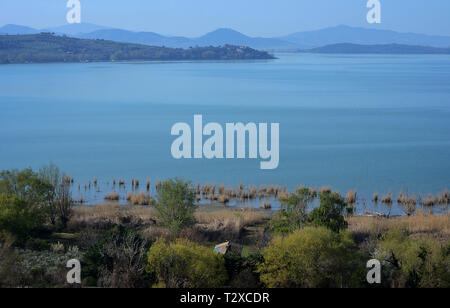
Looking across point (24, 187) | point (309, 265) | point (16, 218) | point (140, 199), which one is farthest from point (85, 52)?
point (309, 265)

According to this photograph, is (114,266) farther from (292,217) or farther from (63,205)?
(63,205)

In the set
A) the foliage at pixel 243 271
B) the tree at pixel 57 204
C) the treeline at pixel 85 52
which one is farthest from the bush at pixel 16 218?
the treeline at pixel 85 52

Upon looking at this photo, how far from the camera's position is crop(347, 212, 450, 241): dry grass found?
1892 centimetres

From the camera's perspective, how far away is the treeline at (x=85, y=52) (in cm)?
14875

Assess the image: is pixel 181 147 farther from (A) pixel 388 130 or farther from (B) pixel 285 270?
(B) pixel 285 270

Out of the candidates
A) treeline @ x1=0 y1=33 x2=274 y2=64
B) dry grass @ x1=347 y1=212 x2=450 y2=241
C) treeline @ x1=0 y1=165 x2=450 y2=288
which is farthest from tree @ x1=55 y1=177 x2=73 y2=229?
treeline @ x1=0 y1=33 x2=274 y2=64

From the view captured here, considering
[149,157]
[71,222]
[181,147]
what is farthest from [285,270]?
[181,147]

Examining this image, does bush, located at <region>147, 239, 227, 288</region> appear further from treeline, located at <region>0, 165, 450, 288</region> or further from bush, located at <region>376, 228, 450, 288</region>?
bush, located at <region>376, 228, 450, 288</region>

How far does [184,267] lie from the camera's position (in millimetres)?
12703

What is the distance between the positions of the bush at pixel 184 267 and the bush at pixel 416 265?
12.4 ft

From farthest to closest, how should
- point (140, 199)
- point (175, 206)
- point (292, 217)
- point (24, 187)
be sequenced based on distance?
point (140, 199) < point (24, 187) < point (175, 206) < point (292, 217)

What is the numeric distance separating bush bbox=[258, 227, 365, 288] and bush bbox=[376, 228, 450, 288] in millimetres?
744

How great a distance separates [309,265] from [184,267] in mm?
2718

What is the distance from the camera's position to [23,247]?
16.4 m
